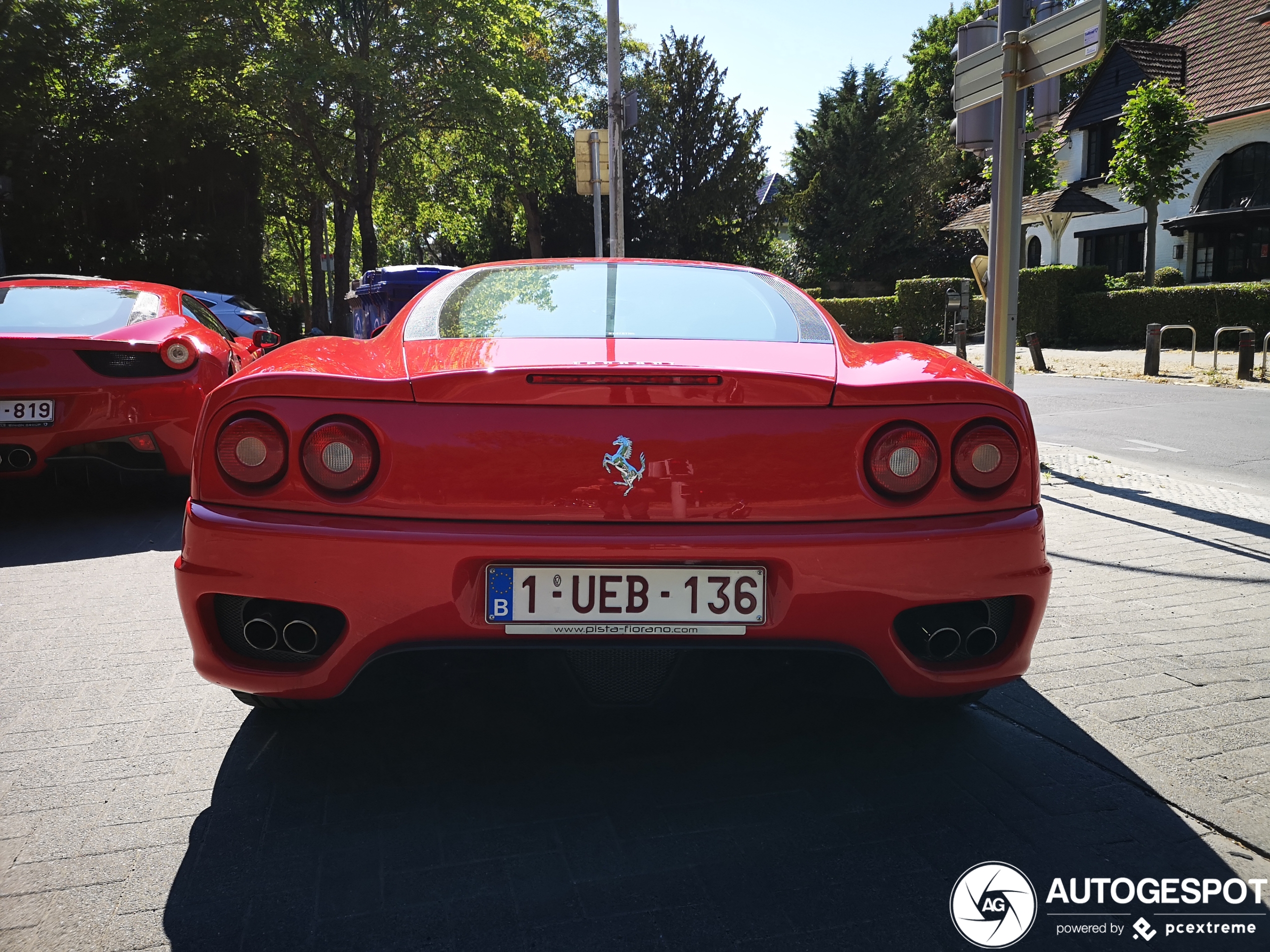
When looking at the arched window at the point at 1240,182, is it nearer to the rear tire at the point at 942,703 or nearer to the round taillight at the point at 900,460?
the rear tire at the point at 942,703

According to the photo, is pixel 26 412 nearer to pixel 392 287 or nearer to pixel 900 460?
pixel 900 460

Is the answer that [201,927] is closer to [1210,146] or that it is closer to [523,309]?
[523,309]

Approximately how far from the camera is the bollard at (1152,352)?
15211 mm

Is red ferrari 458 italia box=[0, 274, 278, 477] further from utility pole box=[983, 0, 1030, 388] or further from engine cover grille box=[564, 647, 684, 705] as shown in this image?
utility pole box=[983, 0, 1030, 388]

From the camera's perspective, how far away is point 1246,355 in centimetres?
1409

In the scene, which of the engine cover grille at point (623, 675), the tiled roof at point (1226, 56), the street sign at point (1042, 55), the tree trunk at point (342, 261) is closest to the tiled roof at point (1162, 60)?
the tiled roof at point (1226, 56)

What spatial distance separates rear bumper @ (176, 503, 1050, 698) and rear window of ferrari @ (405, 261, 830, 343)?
2.07 feet

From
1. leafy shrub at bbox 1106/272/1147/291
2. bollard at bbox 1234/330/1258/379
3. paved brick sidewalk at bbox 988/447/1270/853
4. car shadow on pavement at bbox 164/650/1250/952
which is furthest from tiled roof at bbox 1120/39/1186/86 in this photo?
car shadow on pavement at bbox 164/650/1250/952

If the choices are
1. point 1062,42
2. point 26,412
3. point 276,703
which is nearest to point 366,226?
point 26,412

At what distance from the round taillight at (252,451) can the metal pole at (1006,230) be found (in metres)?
5.17

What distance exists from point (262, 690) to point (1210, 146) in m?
35.2

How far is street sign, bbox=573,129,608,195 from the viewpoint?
1861 cm

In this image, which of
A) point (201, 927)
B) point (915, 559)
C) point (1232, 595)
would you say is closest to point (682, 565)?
point (915, 559)

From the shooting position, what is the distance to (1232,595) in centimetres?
429
